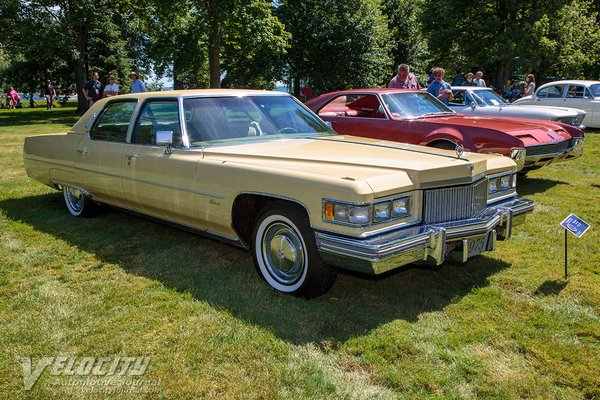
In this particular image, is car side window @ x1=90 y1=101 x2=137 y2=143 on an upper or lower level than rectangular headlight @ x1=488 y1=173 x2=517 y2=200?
upper

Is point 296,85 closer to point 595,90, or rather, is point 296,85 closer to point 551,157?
point 595,90

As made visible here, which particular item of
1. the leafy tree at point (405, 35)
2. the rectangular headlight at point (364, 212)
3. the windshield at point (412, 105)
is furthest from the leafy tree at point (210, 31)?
the rectangular headlight at point (364, 212)

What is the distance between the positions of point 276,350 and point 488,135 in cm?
494

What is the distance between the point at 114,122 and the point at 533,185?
608 centimetres

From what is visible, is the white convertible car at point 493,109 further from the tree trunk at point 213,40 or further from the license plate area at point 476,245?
the tree trunk at point 213,40

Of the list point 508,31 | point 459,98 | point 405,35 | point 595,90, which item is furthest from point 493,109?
point 405,35

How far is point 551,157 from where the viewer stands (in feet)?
25.0

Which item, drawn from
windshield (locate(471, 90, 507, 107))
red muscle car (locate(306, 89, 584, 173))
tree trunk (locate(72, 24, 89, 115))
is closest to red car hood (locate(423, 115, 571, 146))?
red muscle car (locate(306, 89, 584, 173))

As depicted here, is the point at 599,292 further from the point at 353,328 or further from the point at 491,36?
the point at 491,36

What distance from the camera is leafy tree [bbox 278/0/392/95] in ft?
93.4

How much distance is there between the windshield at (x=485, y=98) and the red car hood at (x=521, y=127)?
133 inches

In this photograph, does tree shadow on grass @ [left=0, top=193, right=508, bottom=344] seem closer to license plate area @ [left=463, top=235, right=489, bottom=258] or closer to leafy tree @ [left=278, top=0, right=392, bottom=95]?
license plate area @ [left=463, top=235, right=489, bottom=258]

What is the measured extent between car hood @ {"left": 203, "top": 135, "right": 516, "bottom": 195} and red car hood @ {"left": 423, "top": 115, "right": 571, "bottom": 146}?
2899 mm

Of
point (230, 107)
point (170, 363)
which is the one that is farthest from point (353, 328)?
point (230, 107)
